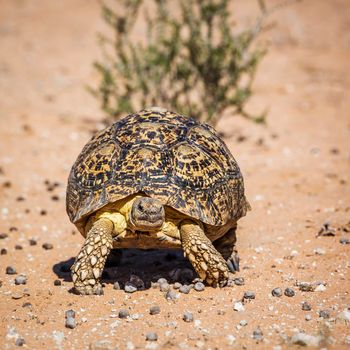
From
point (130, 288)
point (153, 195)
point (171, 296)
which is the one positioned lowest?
point (171, 296)

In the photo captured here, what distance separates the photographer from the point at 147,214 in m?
4.68

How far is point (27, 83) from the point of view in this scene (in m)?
14.7

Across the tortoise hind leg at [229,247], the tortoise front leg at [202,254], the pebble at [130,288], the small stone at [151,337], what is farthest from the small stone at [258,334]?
the tortoise hind leg at [229,247]

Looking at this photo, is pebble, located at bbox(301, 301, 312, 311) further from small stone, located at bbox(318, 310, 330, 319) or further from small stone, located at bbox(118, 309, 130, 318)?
small stone, located at bbox(118, 309, 130, 318)

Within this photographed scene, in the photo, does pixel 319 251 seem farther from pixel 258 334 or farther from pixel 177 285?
pixel 258 334

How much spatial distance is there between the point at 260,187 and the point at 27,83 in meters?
8.34

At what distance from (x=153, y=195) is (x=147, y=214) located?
23cm

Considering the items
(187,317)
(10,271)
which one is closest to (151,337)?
(187,317)

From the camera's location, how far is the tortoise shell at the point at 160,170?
4941 mm

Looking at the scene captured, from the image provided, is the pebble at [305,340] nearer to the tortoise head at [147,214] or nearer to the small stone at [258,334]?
the small stone at [258,334]

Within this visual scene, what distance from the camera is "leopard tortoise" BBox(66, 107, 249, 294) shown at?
16.0 ft

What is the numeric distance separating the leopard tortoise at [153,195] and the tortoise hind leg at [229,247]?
97mm

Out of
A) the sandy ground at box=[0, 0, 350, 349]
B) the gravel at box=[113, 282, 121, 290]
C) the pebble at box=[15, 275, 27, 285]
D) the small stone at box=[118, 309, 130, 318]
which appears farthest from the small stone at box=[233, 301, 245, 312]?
the pebble at box=[15, 275, 27, 285]

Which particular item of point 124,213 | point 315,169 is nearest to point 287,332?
point 124,213
